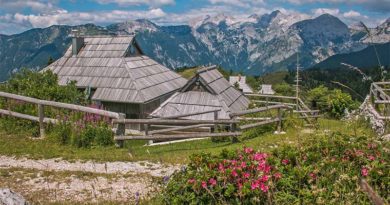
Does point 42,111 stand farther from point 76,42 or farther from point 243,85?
point 243,85

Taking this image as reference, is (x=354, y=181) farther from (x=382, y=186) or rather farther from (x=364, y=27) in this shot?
(x=364, y=27)

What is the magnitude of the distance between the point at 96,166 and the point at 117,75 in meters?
24.1

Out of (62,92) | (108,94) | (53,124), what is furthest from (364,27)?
(108,94)

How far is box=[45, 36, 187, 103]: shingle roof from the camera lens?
31531 millimetres

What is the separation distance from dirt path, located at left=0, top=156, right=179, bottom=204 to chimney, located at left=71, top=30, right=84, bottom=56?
89.5ft

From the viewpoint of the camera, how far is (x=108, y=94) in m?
32.1

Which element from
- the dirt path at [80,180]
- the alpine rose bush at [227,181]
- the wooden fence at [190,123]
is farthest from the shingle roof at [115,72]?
the alpine rose bush at [227,181]

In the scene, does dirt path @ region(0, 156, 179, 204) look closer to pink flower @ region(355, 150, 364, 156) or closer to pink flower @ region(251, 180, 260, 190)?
pink flower @ region(251, 180, 260, 190)

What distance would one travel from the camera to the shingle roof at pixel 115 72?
31531 millimetres

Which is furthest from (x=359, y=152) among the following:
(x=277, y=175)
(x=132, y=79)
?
(x=132, y=79)

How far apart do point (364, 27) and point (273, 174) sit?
215 cm

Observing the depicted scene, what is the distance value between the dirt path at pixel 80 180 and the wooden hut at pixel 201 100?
15.6 metres

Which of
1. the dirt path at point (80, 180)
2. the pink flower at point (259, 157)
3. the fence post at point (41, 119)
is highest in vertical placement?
the pink flower at point (259, 157)

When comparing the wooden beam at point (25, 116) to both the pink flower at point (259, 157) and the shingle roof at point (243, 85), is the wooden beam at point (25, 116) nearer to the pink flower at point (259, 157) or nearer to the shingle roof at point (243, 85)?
the pink flower at point (259, 157)
